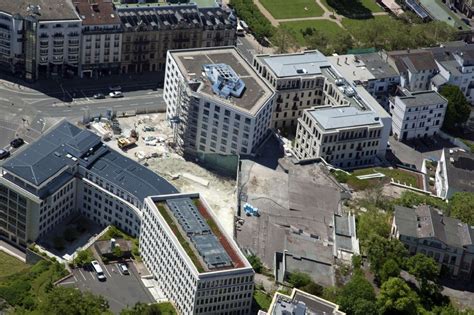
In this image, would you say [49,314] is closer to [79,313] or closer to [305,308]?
[79,313]

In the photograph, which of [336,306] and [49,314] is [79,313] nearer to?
[49,314]

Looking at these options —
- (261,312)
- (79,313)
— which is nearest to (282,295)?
(261,312)

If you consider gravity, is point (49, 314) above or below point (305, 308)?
below

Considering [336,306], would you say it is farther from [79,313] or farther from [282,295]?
[79,313]

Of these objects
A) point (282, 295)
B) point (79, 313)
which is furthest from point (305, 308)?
point (79, 313)
